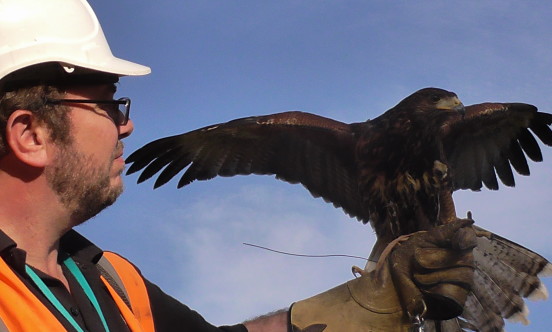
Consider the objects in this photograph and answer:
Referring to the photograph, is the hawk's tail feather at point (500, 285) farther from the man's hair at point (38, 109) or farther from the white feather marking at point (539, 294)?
the man's hair at point (38, 109)

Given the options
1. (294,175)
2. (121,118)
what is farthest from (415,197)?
(121,118)

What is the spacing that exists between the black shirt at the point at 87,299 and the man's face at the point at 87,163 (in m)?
0.17

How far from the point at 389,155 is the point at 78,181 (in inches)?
162

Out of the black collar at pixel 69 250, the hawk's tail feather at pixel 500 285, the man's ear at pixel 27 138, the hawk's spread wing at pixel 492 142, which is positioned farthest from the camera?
the hawk's spread wing at pixel 492 142

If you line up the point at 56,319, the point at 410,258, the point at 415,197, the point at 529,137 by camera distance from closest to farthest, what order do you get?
the point at 56,319 → the point at 410,258 → the point at 415,197 → the point at 529,137

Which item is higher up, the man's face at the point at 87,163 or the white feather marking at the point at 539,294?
the man's face at the point at 87,163

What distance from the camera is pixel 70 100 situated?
275 centimetres

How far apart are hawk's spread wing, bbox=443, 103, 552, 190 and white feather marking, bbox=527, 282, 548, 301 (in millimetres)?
1134

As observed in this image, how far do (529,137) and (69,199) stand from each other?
17.1 feet

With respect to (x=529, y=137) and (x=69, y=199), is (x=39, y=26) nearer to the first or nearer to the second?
(x=69, y=199)

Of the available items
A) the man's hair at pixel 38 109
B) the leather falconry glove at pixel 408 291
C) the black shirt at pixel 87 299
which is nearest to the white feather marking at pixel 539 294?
the leather falconry glove at pixel 408 291

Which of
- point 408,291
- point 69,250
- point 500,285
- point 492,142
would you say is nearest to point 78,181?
point 69,250

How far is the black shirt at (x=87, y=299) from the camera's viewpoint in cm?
253

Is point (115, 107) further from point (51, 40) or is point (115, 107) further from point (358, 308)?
point (358, 308)
